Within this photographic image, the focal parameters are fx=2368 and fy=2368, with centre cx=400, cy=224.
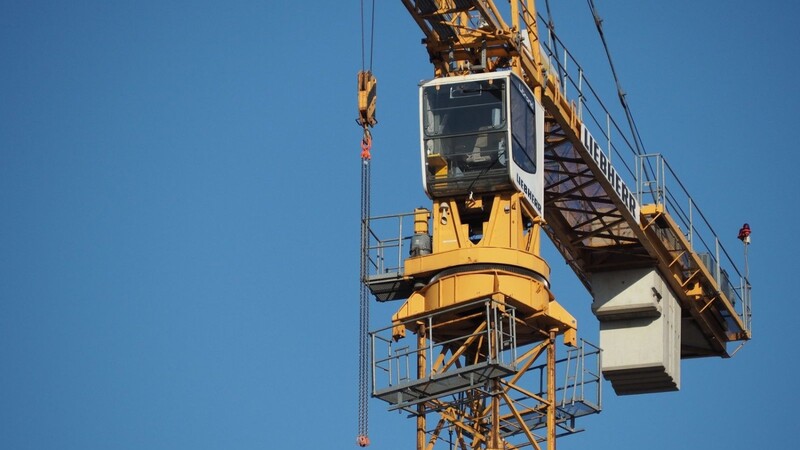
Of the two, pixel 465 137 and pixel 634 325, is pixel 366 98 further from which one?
pixel 634 325

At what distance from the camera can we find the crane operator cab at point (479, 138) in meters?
48.7

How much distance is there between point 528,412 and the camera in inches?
1955

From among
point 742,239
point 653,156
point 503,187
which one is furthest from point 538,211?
point 742,239

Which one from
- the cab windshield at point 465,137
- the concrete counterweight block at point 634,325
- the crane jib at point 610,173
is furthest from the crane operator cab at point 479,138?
the concrete counterweight block at point 634,325

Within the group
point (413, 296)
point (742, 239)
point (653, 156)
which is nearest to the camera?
point (413, 296)

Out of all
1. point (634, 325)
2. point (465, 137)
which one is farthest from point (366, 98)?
point (634, 325)

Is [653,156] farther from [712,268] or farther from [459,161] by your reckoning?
[459,161]

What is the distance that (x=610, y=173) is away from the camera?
54.2 m

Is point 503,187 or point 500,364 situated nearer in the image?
point 500,364

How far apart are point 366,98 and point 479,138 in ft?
12.7

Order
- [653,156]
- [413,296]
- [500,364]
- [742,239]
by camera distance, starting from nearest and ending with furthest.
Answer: [500,364] < [413,296] < [653,156] < [742,239]

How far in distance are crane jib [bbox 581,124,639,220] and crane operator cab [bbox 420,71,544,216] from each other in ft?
10.9

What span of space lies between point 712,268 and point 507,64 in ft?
41.3

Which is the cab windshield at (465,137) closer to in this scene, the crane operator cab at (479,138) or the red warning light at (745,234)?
the crane operator cab at (479,138)
